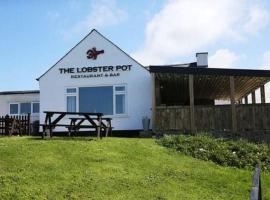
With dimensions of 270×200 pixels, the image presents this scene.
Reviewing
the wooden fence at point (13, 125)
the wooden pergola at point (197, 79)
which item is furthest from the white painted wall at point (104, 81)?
the wooden fence at point (13, 125)

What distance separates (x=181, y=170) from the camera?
13695mm

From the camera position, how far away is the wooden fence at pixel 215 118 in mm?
22344

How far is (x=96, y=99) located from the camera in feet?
86.0

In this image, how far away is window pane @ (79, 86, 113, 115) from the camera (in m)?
26.0

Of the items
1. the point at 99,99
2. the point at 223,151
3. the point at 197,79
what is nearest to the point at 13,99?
the point at 99,99

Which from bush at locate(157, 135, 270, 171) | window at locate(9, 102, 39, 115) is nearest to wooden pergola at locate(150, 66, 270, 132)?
bush at locate(157, 135, 270, 171)

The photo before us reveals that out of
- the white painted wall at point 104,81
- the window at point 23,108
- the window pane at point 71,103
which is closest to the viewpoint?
the white painted wall at point 104,81

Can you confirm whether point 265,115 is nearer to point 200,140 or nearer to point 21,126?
point 200,140

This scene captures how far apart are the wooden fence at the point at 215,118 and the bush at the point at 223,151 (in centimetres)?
408

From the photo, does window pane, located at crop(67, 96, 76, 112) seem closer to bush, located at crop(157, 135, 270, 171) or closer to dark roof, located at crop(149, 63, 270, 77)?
dark roof, located at crop(149, 63, 270, 77)

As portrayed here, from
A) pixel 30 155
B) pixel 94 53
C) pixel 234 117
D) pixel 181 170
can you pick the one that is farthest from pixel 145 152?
pixel 94 53

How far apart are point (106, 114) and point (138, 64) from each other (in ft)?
10.2

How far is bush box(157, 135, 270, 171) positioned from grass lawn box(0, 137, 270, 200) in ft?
2.31

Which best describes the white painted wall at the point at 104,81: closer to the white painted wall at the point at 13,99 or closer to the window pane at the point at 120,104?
the window pane at the point at 120,104
